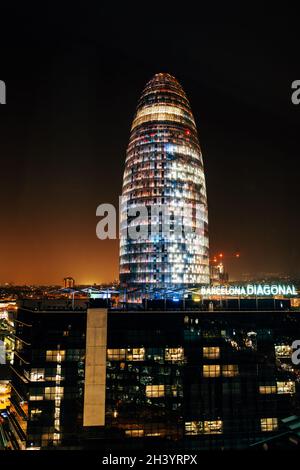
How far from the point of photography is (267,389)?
7819 cm

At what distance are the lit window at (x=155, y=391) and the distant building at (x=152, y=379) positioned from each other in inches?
7.8

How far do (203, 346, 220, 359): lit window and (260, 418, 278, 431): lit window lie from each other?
55.0 feet

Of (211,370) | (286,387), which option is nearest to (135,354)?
(211,370)

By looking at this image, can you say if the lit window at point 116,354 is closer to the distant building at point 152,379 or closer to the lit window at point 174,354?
the distant building at point 152,379

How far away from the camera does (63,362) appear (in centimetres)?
7375

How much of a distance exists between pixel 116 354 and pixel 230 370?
25162 mm

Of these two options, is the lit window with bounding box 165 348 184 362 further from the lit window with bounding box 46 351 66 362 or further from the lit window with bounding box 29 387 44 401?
the lit window with bounding box 29 387 44 401

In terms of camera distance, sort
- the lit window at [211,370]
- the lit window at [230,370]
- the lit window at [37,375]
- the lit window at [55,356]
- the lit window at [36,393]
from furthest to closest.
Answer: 1. the lit window at [230,370]
2. the lit window at [211,370]
3. the lit window at [55,356]
4. the lit window at [37,375]
5. the lit window at [36,393]

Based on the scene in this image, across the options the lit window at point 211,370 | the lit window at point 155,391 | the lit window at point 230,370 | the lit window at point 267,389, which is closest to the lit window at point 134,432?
the lit window at point 155,391

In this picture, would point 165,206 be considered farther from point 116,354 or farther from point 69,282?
point 116,354

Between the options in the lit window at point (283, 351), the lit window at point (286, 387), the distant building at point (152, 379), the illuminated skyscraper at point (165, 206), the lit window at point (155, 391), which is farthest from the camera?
the illuminated skyscraper at point (165, 206)

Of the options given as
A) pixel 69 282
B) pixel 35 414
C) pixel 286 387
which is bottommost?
pixel 35 414

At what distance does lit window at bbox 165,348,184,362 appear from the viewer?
257ft

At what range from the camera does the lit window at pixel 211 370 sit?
7741 centimetres
